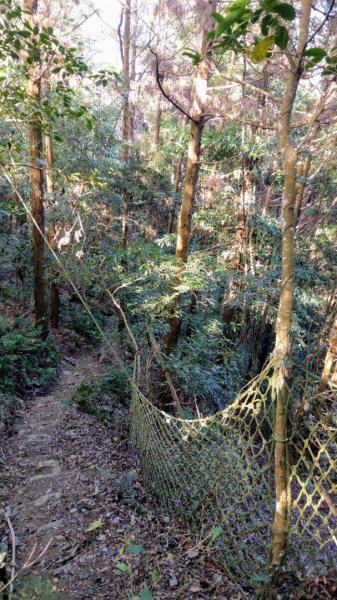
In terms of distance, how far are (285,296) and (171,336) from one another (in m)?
3.38

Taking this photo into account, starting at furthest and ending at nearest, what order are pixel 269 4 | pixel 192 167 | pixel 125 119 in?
pixel 125 119, pixel 192 167, pixel 269 4

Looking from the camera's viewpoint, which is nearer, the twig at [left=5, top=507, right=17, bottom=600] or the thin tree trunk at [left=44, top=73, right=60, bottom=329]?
the twig at [left=5, top=507, right=17, bottom=600]

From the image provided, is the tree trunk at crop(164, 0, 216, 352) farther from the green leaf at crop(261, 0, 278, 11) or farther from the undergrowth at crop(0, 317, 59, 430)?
the green leaf at crop(261, 0, 278, 11)

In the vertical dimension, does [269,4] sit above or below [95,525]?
above

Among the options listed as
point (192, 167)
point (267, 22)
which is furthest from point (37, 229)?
point (267, 22)

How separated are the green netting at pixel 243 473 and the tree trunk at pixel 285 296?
1.5 inches

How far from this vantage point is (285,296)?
58.1 inches

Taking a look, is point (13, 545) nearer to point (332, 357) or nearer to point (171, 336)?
point (171, 336)

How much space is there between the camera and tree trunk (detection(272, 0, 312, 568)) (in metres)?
1.40

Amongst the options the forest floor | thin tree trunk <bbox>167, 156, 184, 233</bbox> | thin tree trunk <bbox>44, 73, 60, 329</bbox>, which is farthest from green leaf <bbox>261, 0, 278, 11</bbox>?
thin tree trunk <bbox>167, 156, 184, 233</bbox>

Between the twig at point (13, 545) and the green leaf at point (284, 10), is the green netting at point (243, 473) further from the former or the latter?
the green leaf at point (284, 10)

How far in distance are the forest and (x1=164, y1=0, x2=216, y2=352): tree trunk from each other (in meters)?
0.02

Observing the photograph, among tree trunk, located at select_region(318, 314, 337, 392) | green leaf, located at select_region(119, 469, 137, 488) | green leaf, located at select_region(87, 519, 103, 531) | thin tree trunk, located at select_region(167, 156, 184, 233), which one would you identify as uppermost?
thin tree trunk, located at select_region(167, 156, 184, 233)

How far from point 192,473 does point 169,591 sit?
2.12 feet
